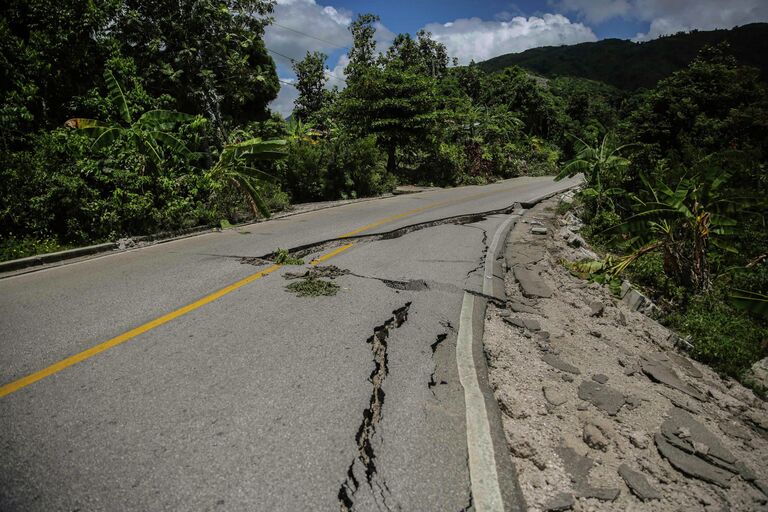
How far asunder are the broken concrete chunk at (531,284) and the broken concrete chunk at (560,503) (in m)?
4.00

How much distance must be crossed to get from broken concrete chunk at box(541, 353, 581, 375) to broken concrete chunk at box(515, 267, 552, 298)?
198 cm

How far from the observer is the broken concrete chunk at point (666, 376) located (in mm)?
4082

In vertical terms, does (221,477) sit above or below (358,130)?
below

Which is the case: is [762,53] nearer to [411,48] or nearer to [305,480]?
[411,48]

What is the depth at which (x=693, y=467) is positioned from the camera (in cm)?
280

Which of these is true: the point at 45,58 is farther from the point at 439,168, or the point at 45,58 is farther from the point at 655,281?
the point at 439,168

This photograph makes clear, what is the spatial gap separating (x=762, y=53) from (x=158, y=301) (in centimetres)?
16399

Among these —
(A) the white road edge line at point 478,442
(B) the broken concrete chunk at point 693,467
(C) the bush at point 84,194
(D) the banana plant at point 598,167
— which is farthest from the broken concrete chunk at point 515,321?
(D) the banana plant at point 598,167

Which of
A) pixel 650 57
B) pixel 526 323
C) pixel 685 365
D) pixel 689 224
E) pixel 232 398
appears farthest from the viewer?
pixel 650 57

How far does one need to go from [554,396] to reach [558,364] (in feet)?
2.34

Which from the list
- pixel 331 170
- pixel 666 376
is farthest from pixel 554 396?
pixel 331 170

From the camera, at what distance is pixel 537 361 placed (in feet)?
13.8

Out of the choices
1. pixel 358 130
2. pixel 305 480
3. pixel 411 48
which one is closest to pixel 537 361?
pixel 305 480

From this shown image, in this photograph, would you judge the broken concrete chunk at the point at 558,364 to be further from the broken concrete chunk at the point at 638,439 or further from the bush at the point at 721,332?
A: the bush at the point at 721,332
